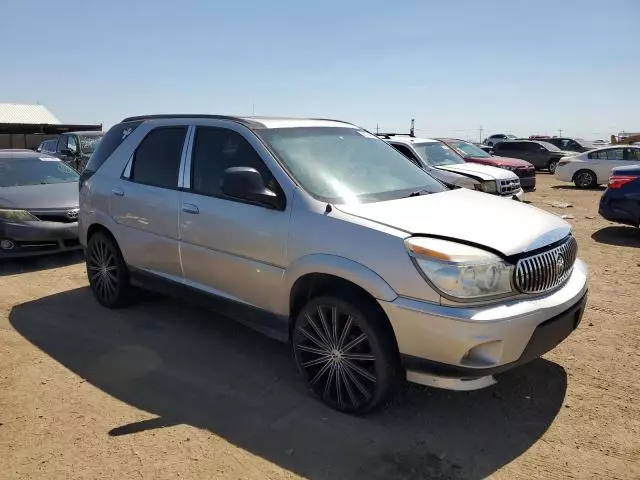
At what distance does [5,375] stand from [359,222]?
295cm

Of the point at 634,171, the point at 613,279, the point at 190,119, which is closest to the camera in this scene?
Result: the point at 190,119

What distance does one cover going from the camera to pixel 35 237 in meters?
7.07

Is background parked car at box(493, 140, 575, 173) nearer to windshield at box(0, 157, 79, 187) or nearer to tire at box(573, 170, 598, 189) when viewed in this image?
tire at box(573, 170, 598, 189)

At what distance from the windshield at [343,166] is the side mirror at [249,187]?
22 centimetres

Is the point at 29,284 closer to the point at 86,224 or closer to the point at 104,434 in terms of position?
the point at 86,224

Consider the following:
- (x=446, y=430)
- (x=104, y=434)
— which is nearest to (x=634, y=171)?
(x=446, y=430)

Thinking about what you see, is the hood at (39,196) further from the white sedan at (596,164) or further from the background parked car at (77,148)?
the white sedan at (596,164)

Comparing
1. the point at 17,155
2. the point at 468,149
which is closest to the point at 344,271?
the point at 17,155

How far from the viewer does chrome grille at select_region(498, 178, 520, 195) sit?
10.6 meters

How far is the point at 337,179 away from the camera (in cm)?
379

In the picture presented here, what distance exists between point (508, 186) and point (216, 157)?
323 inches

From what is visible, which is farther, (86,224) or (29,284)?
(29,284)

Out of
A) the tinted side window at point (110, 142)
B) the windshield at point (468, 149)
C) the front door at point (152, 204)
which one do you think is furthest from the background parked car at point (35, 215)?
the windshield at point (468, 149)

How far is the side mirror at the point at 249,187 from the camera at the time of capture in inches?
139
